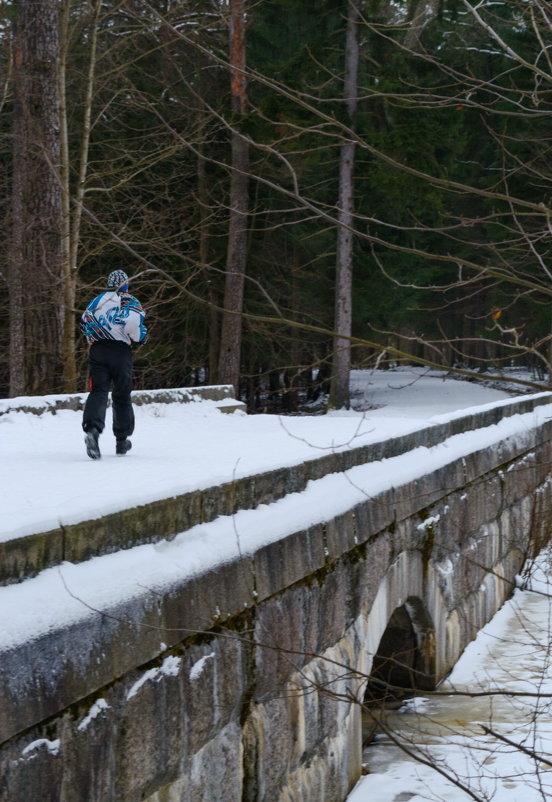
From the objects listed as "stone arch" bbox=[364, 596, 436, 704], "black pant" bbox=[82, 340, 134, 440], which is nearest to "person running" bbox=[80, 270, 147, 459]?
"black pant" bbox=[82, 340, 134, 440]

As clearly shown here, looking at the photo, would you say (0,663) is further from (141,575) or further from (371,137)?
(371,137)

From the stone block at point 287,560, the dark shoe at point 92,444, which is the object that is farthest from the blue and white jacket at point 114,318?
the stone block at point 287,560

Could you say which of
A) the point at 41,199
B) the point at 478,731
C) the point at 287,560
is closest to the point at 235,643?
the point at 287,560

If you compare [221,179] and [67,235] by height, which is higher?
[221,179]

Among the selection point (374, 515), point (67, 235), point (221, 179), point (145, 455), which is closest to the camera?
point (374, 515)

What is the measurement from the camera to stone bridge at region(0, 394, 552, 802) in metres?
2.67

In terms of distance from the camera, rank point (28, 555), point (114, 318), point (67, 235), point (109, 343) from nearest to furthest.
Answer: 1. point (28, 555)
2. point (114, 318)
3. point (109, 343)
4. point (67, 235)

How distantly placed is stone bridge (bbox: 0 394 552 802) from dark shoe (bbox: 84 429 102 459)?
1543 mm

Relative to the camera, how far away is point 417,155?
62.2ft

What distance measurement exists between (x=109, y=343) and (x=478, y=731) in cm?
347

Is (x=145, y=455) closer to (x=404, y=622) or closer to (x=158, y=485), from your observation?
(x=404, y=622)

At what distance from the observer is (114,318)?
5930 millimetres

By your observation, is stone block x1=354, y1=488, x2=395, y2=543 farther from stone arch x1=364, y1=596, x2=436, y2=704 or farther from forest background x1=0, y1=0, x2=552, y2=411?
forest background x1=0, y1=0, x2=552, y2=411

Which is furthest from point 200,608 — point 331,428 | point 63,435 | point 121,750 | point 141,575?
point 331,428
